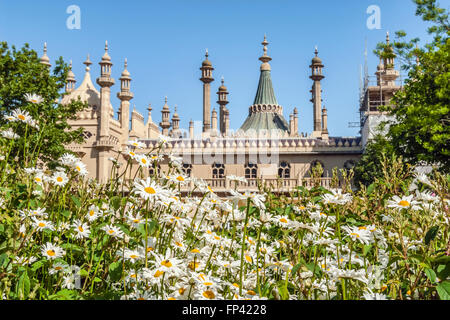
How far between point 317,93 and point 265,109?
34.4ft

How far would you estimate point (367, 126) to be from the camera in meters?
30.6

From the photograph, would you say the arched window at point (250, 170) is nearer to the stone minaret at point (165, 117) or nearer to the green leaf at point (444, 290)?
the stone minaret at point (165, 117)

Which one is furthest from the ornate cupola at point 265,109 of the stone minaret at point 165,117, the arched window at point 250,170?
the arched window at point 250,170

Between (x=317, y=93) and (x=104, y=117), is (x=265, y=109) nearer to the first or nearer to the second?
(x=317, y=93)

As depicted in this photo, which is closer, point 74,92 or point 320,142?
point 320,142

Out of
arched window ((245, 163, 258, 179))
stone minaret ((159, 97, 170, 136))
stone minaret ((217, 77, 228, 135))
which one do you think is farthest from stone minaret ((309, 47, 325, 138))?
stone minaret ((159, 97, 170, 136))

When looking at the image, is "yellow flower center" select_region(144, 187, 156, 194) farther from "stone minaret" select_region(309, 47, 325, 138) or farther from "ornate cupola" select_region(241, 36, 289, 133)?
"ornate cupola" select_region(241, 36, 289, 133)

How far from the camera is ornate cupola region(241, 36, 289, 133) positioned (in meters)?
45.0

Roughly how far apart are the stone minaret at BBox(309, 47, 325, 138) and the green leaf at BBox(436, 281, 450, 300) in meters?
34.3

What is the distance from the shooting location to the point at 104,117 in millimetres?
33438

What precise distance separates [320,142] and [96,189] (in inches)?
1195

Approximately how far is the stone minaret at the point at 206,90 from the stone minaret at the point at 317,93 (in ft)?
29.4
